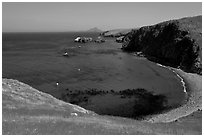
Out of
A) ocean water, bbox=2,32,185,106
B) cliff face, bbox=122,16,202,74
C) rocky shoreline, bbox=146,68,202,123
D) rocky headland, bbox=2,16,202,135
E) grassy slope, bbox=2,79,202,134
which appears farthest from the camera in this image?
cliff face, bbox=122,16,202,74

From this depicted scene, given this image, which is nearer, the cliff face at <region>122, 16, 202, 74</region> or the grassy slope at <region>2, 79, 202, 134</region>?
the grassy slope at <region>2, 79, 202, 134</region>

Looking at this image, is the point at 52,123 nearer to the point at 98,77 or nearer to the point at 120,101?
the point at 120,101

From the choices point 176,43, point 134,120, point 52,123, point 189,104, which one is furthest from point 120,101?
point 176,43

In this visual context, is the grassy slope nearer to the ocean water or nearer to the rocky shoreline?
the rocky shoreline

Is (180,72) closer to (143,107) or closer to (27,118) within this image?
(143,107)

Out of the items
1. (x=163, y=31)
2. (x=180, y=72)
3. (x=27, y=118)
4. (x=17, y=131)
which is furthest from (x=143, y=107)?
(x=163, y=31)

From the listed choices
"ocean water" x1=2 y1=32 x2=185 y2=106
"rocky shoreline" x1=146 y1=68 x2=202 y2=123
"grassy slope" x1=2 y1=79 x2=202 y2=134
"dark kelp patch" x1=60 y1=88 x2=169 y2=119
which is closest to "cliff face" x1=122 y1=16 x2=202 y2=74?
"ocean water" x1=2 y1=32 x2=185 y2=106

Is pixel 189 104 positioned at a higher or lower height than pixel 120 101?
lower
